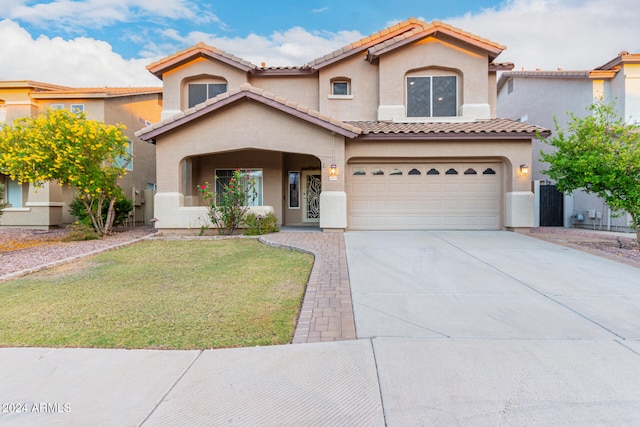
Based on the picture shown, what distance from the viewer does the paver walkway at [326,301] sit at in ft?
12.2

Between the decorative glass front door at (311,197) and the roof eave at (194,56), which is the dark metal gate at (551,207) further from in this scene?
the roof eave at (194,56)

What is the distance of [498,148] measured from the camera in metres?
12.2

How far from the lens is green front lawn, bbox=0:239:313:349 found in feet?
11.9

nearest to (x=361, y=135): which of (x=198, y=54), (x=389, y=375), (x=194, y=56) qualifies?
(x=198, y=54)

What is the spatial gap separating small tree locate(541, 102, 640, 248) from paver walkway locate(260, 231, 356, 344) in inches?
271

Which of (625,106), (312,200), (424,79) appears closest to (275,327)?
(312,200)

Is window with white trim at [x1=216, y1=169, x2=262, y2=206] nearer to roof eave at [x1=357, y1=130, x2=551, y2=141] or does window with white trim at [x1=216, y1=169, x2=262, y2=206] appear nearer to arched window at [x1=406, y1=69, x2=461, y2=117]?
roof eave at [x1=357, y1=130, x2=551, y2=141]

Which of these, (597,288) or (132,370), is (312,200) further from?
(132,370)

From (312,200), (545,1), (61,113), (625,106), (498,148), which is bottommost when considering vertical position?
→ (312,200)

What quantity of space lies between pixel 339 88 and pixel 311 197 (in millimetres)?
4936

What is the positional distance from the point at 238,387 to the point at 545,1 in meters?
20.5

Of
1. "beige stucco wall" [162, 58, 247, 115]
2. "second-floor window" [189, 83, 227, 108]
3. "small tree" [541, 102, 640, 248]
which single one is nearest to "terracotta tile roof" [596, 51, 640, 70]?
"small tree" [541, 102, 640, 248]

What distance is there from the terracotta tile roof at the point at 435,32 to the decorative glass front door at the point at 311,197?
5.67 m

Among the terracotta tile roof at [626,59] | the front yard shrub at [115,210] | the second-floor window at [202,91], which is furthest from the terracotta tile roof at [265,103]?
the terracotta tile roof at [626,59]
